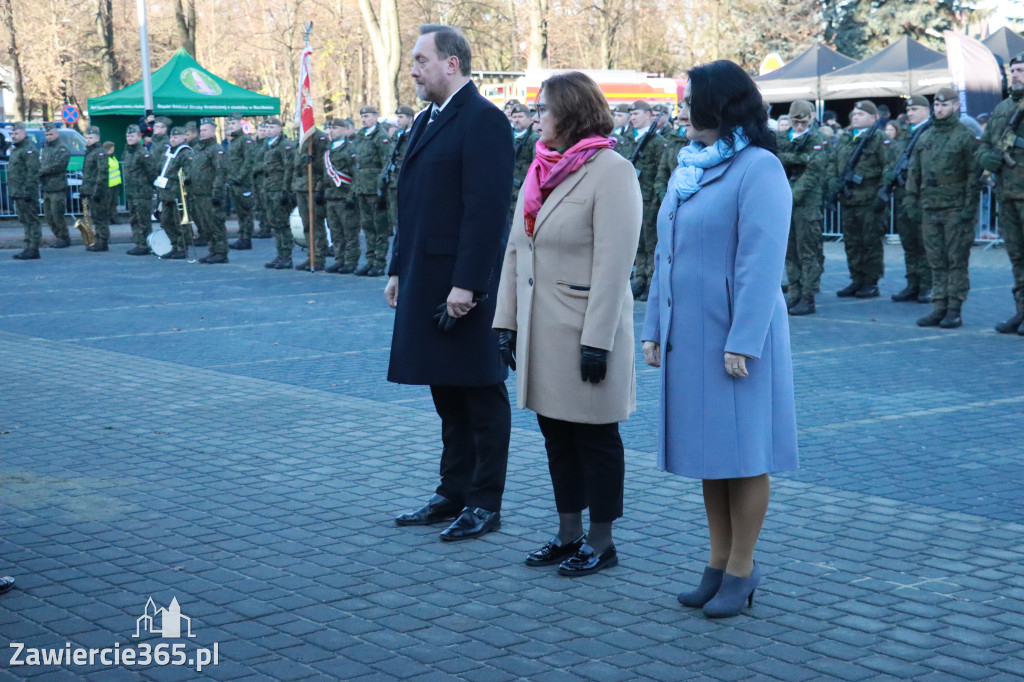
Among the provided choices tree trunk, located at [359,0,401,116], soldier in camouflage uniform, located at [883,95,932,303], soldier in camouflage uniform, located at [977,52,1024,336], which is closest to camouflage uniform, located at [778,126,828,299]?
soldier in camouflage uniform, located at [883,95,932,303]

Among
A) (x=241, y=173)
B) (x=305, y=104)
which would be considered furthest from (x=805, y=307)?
(x=241, y=173)

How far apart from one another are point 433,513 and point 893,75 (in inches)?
885

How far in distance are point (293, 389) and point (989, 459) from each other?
4.65m

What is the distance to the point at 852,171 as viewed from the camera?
1371cm

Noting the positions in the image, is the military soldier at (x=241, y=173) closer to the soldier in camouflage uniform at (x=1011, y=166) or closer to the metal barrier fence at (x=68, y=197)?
the metal barrier fence at (x=68, y=197)

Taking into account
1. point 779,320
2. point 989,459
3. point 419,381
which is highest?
point 779,320

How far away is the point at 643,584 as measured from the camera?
474cm

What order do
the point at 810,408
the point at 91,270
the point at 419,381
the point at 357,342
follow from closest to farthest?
the point at 419,381, the point at 810,408, the point at 357,342, the point at 91,270

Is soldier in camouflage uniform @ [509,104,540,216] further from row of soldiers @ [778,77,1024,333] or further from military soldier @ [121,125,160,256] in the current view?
military soldier @ [121,125,160,256]

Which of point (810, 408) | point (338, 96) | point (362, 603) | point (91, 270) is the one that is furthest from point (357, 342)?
point (338, 96)

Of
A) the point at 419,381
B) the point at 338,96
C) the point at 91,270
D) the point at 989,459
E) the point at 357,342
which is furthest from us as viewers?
the point at 338,96

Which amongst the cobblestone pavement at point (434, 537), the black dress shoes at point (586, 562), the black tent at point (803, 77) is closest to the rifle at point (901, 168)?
the cobblestone pavement at point (434, 537)

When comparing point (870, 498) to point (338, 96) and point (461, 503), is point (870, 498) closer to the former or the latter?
point (461, 503)

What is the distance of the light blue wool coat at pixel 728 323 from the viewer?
410cm
